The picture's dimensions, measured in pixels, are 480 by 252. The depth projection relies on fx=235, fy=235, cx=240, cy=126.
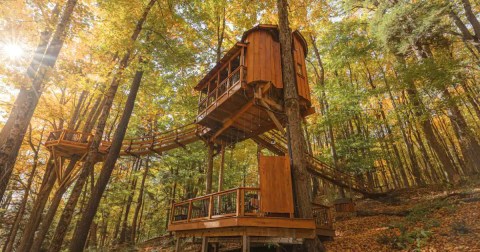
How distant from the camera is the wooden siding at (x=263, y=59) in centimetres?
1027

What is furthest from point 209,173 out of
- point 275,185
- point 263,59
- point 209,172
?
point 263,59

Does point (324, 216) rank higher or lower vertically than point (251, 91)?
lower

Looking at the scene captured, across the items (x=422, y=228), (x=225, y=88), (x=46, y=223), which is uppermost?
(x=225, y=88)

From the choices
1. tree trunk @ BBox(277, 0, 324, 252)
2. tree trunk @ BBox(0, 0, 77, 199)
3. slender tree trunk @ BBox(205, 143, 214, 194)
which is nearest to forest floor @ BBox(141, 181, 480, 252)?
tree trunk @ BBox(277, 0, 324, 252)

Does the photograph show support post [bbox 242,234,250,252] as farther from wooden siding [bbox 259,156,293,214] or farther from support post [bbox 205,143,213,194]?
support post [bbox 205,143,213,194]

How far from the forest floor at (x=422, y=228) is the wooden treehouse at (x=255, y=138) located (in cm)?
137

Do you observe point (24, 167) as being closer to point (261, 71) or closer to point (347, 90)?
point (261, 71)

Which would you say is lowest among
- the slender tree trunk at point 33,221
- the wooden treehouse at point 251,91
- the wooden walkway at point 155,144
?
the slender tree trunk at point 33,221

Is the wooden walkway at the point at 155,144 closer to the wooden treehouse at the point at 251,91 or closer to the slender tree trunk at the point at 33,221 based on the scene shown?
the wooden treehouse at the point at 251,91

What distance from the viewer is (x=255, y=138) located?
13477 millimetres

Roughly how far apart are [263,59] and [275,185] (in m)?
5.74

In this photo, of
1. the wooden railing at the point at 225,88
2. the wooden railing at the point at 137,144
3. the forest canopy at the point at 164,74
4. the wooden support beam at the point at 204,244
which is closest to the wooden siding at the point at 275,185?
the wooden support beam at the point at 204,244

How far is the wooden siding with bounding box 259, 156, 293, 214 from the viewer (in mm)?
7676

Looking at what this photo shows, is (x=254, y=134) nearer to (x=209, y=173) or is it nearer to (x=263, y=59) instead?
(x=209, y=173)
